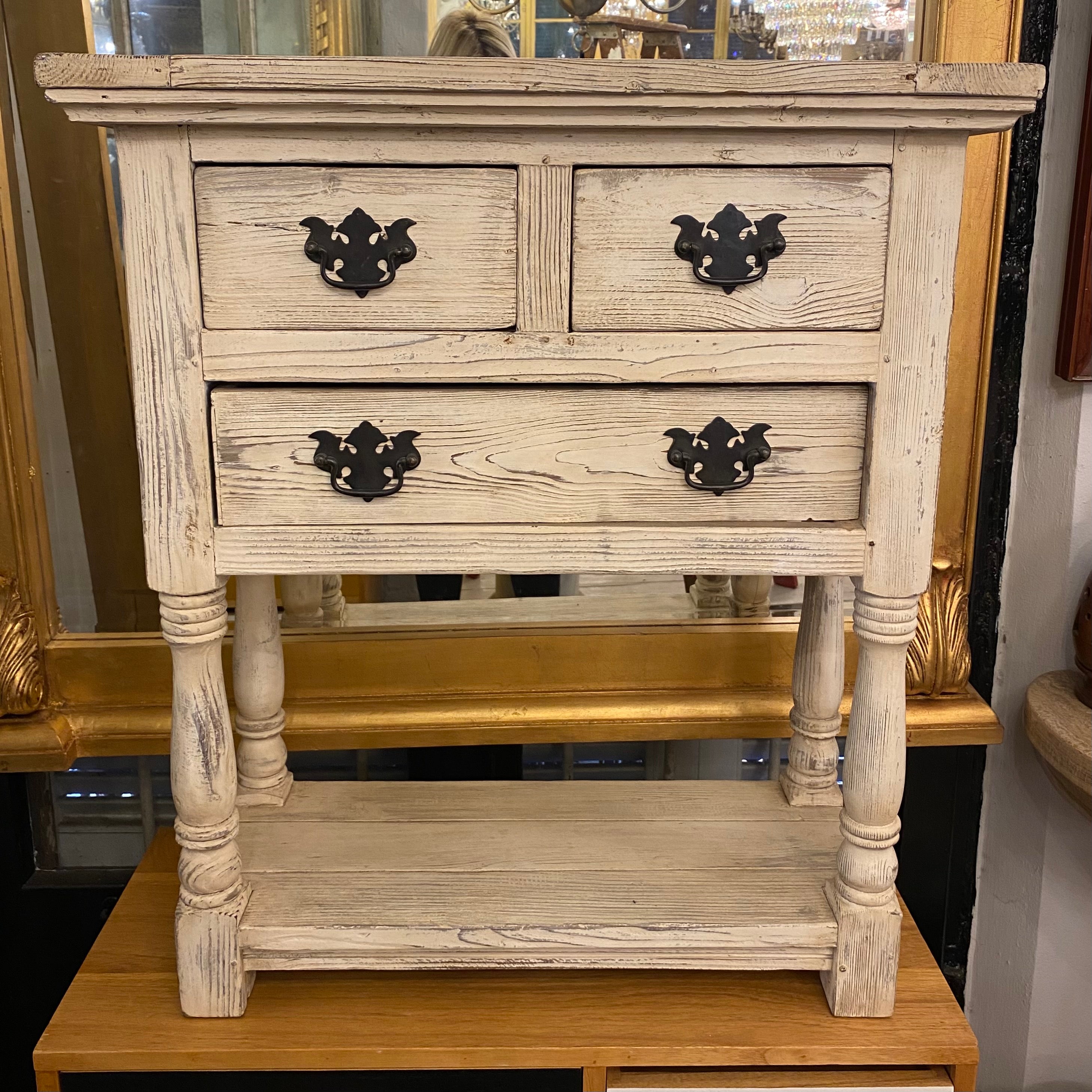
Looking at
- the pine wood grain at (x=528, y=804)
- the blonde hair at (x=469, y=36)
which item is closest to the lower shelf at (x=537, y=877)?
the pine wood grain at (x=528, y=804)

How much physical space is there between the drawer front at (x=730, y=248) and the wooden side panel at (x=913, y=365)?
0.02 metres

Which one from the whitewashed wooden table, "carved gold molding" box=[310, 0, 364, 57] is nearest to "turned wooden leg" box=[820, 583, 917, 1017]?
the whitewashed wooden table

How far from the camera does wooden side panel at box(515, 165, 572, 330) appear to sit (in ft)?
3.23

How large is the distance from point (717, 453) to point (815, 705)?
51cm

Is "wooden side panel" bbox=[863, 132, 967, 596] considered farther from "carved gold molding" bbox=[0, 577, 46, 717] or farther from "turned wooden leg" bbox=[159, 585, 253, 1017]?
"carved gold molding" bbox=[0, 577, 46, 717]

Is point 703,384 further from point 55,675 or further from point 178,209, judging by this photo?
point 55,675

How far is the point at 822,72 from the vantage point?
0.94m

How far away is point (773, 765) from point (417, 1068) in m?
0.74

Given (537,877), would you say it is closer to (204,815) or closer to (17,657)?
(204,815)

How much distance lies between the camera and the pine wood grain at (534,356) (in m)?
1.00

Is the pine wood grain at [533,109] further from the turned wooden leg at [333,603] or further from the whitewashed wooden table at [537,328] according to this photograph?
the turned wooden leg at [333,603]

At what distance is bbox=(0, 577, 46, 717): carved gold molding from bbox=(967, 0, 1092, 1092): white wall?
137cm

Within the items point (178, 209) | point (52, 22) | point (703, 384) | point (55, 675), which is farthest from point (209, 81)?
point (55, 675)

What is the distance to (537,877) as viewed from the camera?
125 cm
